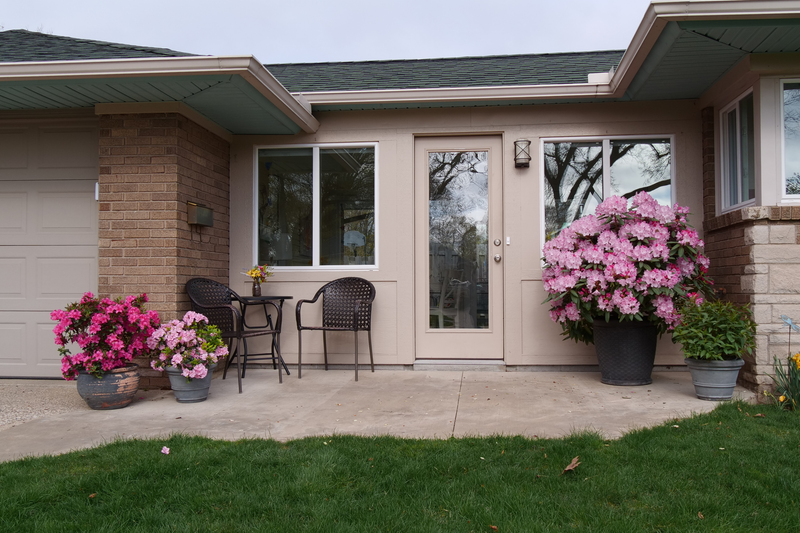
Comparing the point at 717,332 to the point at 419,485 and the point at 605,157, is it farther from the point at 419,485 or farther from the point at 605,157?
the point at 419,485

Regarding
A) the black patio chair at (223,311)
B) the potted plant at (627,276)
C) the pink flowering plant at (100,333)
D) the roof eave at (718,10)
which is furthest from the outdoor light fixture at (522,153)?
the pink flowering plant at (100,333)

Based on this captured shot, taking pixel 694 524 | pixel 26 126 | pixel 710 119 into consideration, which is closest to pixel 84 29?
pixel 26 126

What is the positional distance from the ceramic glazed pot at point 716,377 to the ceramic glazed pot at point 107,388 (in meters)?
3.73

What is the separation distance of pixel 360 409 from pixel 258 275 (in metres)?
1.92

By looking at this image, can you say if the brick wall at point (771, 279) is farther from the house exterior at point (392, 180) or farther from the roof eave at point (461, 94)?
the roof eave at point (461, 94)

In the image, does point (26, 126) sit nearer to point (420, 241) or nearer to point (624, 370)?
point (420, 241)

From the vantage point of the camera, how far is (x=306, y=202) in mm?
5305

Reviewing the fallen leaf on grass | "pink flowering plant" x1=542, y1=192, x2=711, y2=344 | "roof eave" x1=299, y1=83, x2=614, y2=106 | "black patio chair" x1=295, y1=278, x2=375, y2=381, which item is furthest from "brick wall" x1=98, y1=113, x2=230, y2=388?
the fallen leaf on grass

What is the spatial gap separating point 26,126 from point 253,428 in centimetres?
352

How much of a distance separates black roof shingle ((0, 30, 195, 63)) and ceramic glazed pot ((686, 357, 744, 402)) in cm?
440

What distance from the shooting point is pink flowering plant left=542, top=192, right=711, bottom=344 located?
399 cm

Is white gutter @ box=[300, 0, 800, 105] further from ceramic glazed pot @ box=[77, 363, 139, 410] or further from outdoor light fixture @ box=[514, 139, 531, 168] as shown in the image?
ceramic glazed pot @ box=[77, 363, 139, 410]

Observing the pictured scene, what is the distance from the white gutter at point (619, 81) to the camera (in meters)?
3.28

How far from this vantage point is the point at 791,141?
3.88m
